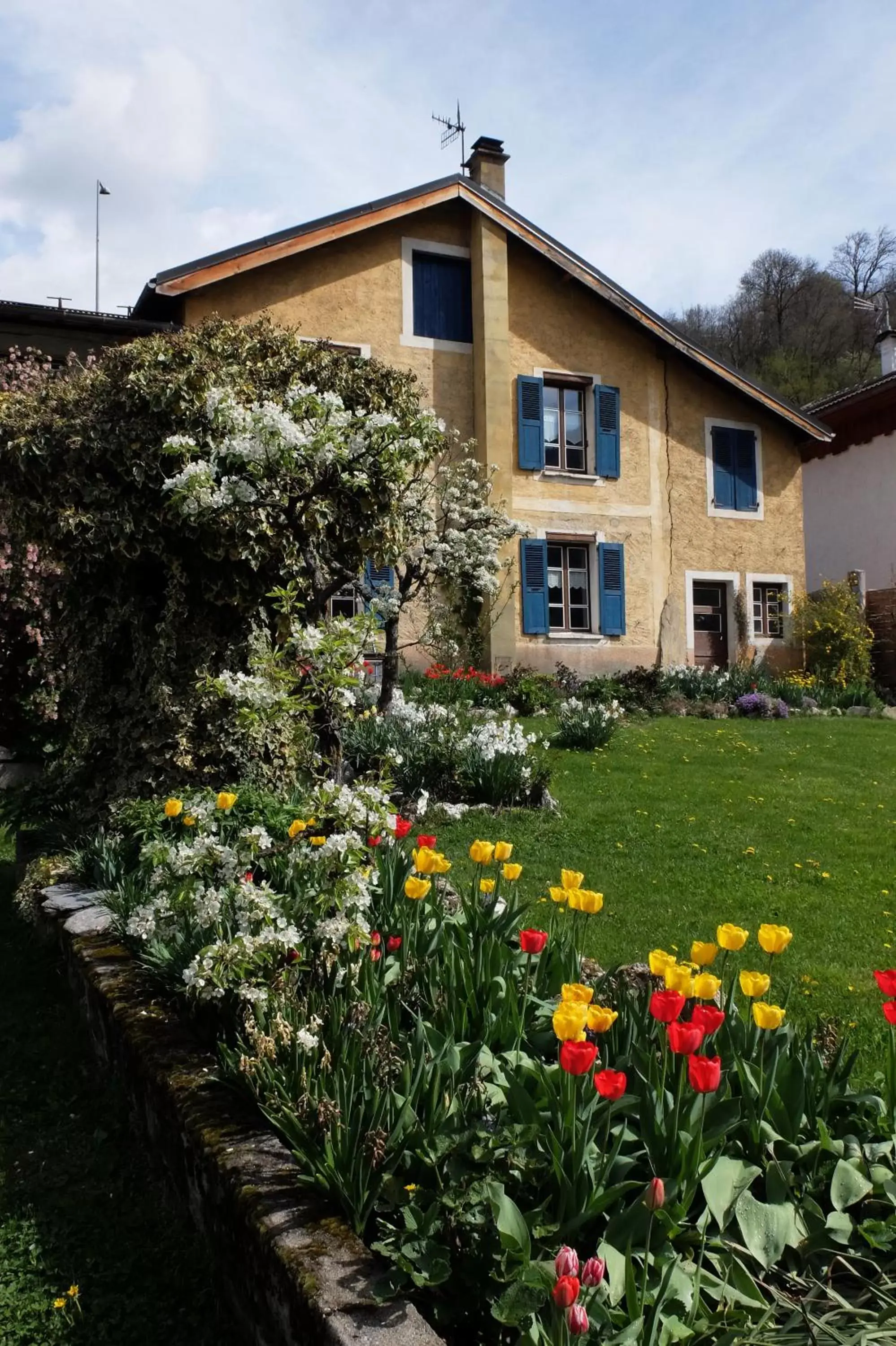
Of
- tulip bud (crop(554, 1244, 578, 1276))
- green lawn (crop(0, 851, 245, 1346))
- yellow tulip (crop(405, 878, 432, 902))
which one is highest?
yellow tulip (crop(405, 878, 432, 902))

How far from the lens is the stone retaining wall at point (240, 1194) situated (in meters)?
1.74

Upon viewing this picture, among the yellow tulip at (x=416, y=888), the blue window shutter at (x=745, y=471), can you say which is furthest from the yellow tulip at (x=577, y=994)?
the blue window shutter at (x=745, y=471)

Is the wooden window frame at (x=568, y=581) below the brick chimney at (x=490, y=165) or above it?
below

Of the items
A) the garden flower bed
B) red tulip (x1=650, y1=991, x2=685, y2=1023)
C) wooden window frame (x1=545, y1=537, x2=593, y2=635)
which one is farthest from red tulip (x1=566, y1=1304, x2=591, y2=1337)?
wooden window frame (x1=545, y1=537, x2=593, y2=635)

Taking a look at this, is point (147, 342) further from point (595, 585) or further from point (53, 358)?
point (595, 585)

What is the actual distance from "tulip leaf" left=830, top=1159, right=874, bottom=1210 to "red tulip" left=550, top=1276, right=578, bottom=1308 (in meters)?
0.79

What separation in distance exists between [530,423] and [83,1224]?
573 inches

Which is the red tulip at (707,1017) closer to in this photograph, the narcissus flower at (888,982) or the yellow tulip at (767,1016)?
the yellow tulip at (767,1016)

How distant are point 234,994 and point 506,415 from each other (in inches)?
544

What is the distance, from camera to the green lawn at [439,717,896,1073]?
4.19 meters

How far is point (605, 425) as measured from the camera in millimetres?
16734

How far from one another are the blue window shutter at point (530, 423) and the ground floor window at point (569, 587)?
4.74ft

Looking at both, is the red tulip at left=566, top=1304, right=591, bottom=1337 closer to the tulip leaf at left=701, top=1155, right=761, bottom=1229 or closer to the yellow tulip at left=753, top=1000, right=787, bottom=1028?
the tulip leaf at left=701, top=1155, right=761, bottom=1229

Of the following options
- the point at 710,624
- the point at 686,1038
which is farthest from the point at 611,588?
the point at 686,1038
